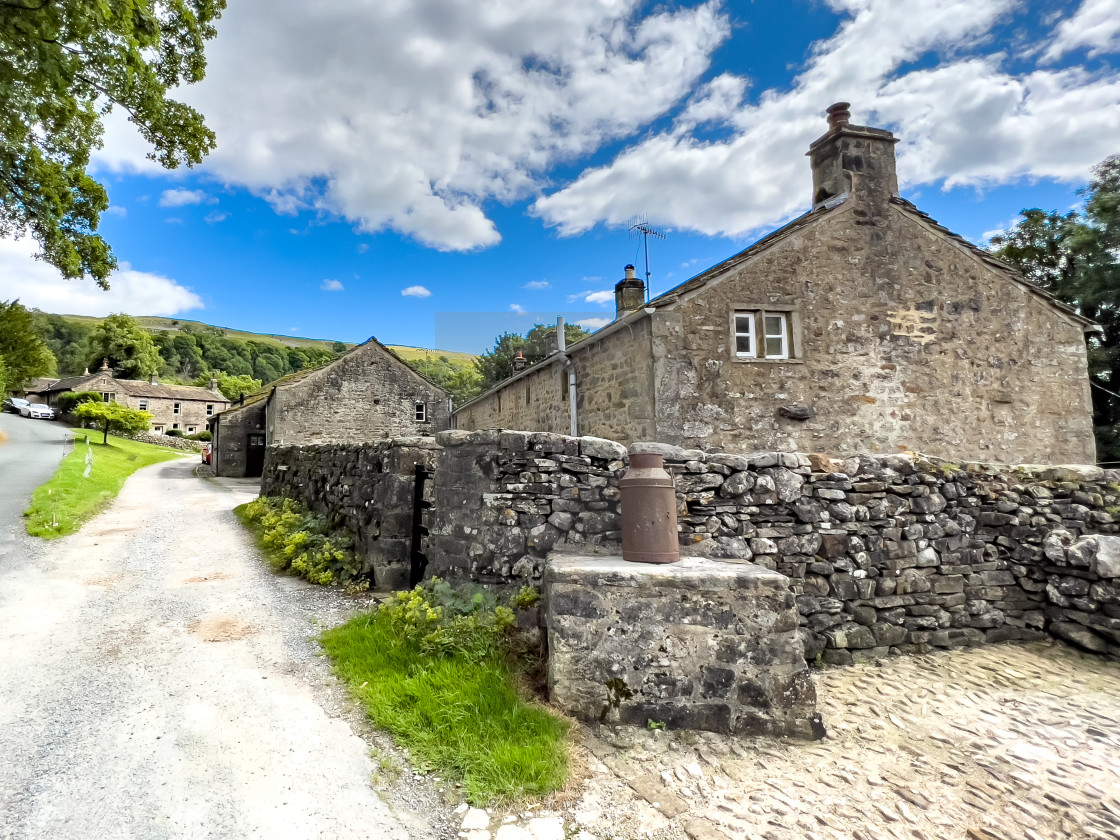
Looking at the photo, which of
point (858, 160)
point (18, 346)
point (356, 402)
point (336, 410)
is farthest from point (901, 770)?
point (18, 346)

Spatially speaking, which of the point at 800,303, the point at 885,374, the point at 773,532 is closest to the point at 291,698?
the point at 773,532

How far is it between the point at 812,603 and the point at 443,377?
7059 centimetres

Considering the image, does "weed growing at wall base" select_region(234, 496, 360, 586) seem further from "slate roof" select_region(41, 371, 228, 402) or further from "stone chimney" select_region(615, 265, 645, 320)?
"slate roof" select_region(41, 371, 228, 402)

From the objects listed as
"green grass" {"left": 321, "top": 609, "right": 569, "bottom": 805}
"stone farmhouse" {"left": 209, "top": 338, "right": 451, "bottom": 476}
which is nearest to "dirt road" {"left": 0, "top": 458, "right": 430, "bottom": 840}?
"green grass" {"left": 321, "top": 609, "right": 569, "bottom": 805}

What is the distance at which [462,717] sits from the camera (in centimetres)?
376

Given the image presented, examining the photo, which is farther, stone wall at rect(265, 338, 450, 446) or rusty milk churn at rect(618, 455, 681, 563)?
stone wall at rect(265, 338, 450, 446)

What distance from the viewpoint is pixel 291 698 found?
4.22 metres

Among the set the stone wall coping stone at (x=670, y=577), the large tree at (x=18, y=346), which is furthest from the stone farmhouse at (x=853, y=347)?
the large tree at (x=18, y=346)

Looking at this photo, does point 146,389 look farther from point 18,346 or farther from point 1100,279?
point 1100,279

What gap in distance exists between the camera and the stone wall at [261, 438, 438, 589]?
6.85 metres

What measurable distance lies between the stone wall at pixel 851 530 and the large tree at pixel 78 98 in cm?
822

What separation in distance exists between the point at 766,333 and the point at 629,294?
4898mm

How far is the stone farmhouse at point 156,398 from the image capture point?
53.2 meters

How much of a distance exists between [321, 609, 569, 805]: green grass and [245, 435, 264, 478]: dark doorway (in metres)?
27.0
